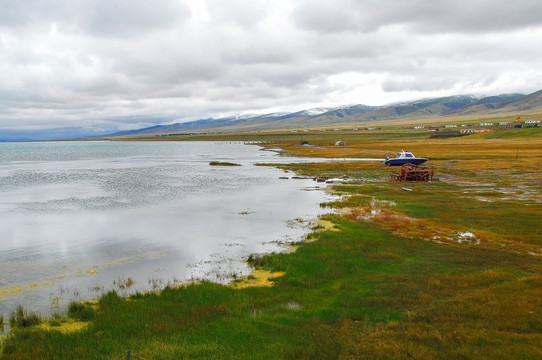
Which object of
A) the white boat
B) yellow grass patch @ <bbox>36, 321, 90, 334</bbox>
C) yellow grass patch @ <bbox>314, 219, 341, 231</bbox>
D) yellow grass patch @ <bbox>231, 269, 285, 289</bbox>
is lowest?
yellow grass patch @ <bbox>314, 219, 341, 231</bbox>

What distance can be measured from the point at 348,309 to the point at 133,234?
1817 cm

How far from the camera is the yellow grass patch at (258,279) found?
15.6m

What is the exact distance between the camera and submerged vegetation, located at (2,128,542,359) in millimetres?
9711

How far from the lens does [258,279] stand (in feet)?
54.0

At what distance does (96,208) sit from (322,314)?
30.2 meters

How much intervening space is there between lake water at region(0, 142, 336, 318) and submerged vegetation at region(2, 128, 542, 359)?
7.67 ft

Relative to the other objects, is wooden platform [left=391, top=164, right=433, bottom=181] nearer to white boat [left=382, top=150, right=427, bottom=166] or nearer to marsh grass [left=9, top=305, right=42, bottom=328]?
white boat [left=382, top=150, right=427, bottom=166]

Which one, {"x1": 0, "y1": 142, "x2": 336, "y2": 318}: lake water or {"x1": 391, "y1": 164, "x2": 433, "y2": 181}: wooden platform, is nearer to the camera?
{"x1": 0, "y1": 142, "x2": 336, "y2": 318}: lake water

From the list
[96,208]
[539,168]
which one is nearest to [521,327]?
[96,208]

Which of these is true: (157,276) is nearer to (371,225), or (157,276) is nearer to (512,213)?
(371,225)

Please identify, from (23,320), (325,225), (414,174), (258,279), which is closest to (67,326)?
(23,320)

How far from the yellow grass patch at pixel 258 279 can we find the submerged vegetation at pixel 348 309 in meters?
0.09

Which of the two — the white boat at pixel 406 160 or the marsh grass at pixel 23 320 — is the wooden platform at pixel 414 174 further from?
the marsh grass at pixel 23 320

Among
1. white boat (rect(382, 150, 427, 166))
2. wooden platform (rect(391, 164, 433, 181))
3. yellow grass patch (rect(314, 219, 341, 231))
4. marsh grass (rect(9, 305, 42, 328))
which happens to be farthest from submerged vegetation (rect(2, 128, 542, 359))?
white boat (rect(382, 150, 427, 166))
